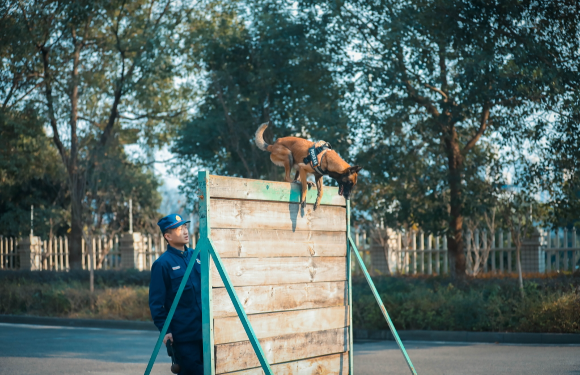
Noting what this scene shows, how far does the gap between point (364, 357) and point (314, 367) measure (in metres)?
4.80

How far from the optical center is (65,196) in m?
29.7

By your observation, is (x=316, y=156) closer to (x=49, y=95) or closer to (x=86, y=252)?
(x=49, y=95)

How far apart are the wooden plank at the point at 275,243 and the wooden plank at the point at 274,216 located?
42 millimetres

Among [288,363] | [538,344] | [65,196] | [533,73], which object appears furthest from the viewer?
[65,196]

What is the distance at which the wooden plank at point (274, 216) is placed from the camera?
423cm

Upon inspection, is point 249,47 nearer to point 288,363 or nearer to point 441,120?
point 441,120

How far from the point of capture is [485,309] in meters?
11.2

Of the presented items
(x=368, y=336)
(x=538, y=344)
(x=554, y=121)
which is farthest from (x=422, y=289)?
(x=554, y=121)

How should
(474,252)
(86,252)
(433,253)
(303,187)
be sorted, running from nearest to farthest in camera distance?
(303,187) < (474,252) < (433,253) < (86,252)

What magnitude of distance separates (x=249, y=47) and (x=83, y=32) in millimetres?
6321

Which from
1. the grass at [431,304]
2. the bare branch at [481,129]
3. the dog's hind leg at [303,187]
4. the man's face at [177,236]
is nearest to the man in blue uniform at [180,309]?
the man's face at [177,236]

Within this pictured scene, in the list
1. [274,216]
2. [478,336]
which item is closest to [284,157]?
[274,216]

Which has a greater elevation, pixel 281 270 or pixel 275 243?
pixel 275 243

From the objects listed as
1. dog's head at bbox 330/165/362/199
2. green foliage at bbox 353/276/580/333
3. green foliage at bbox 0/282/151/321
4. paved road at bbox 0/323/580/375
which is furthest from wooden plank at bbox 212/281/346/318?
green foliage at bbox 0/282/151/321
